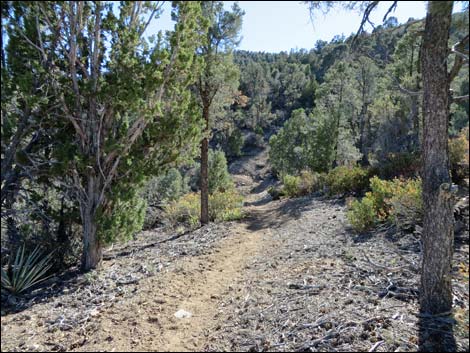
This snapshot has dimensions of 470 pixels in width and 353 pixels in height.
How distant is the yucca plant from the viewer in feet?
17.2

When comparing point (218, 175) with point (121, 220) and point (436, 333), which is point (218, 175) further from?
point (436, 333)

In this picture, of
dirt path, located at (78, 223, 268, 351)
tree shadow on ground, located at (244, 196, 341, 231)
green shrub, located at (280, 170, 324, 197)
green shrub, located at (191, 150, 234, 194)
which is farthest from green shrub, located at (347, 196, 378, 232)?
green shrub, located at (191, 150, 234, 194)

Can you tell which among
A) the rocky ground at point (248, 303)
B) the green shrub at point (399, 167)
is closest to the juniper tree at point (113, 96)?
the rocky ground at point (248, 303)

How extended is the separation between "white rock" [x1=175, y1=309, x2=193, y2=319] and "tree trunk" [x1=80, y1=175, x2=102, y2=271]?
7.56ft

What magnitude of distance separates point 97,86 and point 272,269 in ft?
14.1

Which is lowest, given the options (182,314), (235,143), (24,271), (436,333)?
(182,314)

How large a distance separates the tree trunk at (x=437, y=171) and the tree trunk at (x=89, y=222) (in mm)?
5061

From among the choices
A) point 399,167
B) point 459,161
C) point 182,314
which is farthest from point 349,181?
point 182,314

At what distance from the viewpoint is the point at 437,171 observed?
11.9 feet

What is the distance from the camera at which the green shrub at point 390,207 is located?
6.77 meters

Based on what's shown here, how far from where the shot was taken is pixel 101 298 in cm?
510

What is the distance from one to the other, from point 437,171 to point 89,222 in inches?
210

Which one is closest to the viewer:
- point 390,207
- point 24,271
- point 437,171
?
point 437,171

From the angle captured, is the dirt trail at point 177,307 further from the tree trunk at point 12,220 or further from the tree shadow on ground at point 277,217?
the tree shadow on ground at point 277,217
